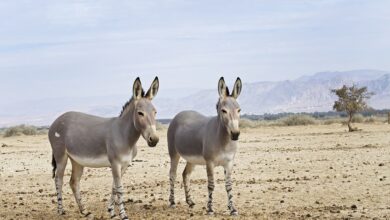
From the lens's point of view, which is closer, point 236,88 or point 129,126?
point 129,126

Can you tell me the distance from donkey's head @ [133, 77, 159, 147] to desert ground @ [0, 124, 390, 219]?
236cm

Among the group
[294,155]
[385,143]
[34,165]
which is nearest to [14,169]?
[34,165]

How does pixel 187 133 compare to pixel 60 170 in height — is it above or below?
above

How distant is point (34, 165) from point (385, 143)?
1884 cm

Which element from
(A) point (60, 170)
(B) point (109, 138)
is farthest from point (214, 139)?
(A) point (60, 170)

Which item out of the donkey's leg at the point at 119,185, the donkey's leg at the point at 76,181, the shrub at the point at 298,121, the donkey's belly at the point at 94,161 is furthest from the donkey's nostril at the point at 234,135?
the shrub at the point at 298,121

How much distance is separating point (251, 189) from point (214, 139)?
4499 mm

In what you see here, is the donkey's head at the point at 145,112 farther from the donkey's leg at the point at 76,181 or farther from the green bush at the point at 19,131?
the green bush at the point at 19,131

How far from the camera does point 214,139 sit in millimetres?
13820

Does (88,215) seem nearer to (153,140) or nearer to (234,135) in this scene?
(153,140)

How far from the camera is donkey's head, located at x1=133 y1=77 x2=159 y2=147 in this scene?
12.4 meters

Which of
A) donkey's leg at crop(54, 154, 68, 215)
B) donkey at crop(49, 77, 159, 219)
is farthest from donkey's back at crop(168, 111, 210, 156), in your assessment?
donkey's leg at crop(54, 154, 68, 215)

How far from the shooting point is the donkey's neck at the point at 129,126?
512 inches

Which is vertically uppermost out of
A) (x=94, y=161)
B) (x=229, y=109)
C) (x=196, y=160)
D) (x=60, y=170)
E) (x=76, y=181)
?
(x=229, y=109)
